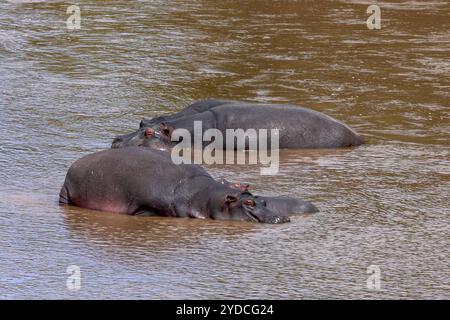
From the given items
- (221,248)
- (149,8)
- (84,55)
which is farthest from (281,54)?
(221,248)

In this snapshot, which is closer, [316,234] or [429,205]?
[316,234]

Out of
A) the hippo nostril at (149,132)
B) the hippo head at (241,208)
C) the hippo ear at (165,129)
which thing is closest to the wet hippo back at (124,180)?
the hippo head at (241,208)

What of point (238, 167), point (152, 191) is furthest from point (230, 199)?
point (238, 167)

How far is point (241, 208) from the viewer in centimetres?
711

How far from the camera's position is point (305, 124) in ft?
31.3

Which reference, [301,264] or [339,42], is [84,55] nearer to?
[339,42]

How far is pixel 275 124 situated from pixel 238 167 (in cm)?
98

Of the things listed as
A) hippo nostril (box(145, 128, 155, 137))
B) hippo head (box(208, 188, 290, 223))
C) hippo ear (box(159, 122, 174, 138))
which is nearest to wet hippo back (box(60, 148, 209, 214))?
hippo head (box(208, 188, 290, 223))

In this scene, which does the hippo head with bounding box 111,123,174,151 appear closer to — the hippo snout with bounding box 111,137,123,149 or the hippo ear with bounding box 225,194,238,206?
the hippo snout with bounding box 111,137,123,149

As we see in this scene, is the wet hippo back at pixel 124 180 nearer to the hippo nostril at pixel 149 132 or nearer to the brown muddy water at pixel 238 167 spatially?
the brown muddy water at pixel 238 167

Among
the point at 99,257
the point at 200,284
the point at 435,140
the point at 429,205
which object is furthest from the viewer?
A: the point at 435,140

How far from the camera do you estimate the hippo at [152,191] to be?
23.4 feet

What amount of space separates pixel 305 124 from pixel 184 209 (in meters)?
2.59

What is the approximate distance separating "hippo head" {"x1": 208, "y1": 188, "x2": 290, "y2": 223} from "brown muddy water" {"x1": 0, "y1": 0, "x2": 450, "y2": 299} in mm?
75
